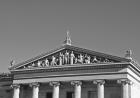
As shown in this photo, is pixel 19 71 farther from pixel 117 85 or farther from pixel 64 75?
pixel 117 85

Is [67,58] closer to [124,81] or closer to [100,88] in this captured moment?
[100,88]

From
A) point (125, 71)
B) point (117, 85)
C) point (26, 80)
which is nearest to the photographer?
point (125, 71)

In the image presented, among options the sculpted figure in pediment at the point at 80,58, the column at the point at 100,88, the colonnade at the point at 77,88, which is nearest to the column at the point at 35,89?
the colonnade at the point at 77,88

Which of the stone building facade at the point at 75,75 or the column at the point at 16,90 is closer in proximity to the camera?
the stone building facade at the point at 75,75

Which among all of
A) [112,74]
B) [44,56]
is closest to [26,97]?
[44,56]

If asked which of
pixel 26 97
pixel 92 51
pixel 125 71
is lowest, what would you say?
pixel 26 97

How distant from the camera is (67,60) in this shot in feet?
149

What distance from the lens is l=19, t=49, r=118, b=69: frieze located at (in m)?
44.0

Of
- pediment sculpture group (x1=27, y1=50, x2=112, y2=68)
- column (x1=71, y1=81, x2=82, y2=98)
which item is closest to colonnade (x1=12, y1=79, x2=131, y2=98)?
column (x1=71, y1=81, x2=82, y2=98)

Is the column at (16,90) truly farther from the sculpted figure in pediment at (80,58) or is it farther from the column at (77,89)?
the sculpted figure in pediment at (80,58)

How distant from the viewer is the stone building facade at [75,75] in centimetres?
4250

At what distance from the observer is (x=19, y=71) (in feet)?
158

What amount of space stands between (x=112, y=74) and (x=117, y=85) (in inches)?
99.7

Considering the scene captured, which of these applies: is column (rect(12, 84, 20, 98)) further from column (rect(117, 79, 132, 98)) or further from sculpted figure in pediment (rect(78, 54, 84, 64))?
column (rect(117, 79, 132, 98))
